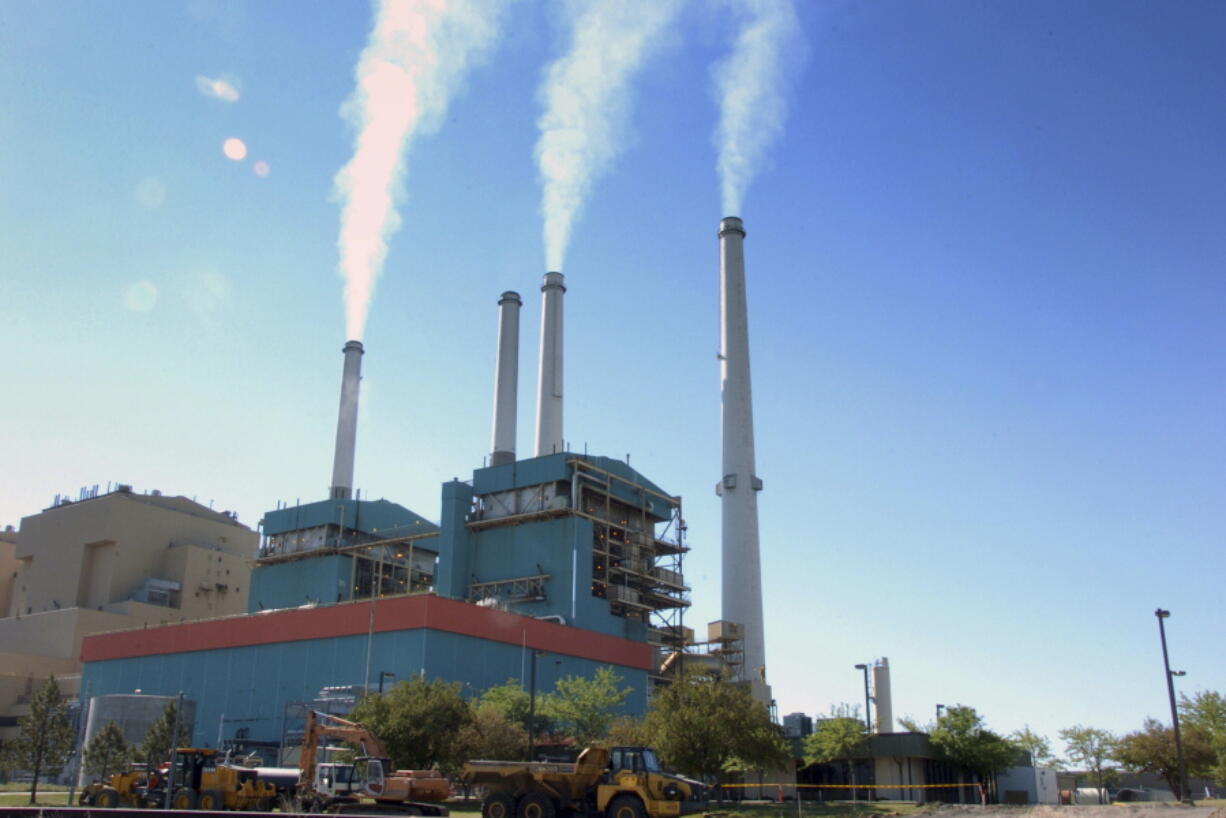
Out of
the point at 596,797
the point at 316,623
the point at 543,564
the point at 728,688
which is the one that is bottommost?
the point at 596,797

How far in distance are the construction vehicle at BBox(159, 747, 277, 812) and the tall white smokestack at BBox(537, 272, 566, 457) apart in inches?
2033

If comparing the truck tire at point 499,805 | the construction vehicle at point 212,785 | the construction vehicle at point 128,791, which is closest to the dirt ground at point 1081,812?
the truck tire at point 499,805

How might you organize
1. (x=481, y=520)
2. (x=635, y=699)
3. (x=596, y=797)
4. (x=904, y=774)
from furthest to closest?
(x=481, y=520) → (x=635, y=699) → (x=904, y=774) → (x=596, y=797)

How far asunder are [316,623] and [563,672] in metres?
14.3

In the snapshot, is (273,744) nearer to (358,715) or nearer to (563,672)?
(563,672)

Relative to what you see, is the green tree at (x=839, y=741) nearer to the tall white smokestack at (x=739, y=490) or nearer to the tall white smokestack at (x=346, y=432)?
the tall white smokestack at (x=739, y=490)

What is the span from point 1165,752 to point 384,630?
3864 cm

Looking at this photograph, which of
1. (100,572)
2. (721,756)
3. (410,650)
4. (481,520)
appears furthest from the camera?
(100,572)

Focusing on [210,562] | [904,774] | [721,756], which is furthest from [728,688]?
[210,562]

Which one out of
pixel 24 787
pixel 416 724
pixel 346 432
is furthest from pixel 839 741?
pixel 346 432

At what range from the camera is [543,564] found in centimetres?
6969

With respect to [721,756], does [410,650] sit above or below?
above

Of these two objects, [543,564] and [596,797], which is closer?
[596,797]

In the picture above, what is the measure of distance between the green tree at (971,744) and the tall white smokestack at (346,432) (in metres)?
57.9
